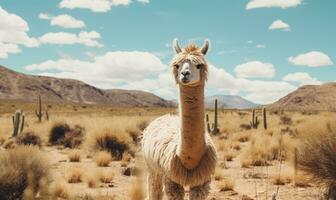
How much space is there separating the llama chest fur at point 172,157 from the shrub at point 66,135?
13415 mm

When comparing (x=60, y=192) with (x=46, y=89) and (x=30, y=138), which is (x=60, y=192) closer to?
(x=30, y=138)

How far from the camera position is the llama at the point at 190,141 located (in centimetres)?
595

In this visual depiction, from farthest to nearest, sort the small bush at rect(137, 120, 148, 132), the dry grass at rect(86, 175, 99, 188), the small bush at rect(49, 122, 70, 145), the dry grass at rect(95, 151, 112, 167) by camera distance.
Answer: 1. the small bush at rect(137, 120, 148, 132)
2. the small bush at rect(49, 122, 70, 145)
3. the dry grass at rect(95, 151, 112, 167)
4. the dry grass at rect(86, 175, 99, 188)

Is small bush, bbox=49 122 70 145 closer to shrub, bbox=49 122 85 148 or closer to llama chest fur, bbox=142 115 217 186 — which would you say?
shrub, bbox=49 122 85 148

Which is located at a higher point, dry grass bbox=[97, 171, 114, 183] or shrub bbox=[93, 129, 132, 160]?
shrub bbox=[93, 129, 132, 160]

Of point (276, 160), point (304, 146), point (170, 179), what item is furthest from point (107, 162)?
point (170, 179)

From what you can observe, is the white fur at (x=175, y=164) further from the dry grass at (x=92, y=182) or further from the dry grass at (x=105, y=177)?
the dry grass at (x=105, y=177)

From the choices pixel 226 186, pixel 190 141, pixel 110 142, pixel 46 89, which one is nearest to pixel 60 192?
pixel 226 186

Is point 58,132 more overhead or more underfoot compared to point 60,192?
more overhead

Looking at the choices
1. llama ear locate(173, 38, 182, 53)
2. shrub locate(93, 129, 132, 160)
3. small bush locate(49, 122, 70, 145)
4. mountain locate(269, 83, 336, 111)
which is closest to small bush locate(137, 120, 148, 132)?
small bush locate(49, 122, 70, 145)

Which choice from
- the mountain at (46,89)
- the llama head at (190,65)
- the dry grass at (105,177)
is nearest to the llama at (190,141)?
the llama head at (190,65)

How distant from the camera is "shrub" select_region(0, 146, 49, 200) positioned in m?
8.57

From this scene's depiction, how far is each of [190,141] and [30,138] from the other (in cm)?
1583

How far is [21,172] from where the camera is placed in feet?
29.5
